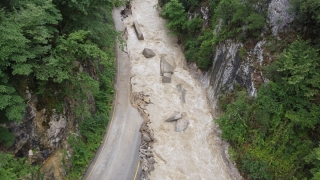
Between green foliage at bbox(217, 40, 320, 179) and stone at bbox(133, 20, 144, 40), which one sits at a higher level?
stone at bbox(133, 20, 144, 40)

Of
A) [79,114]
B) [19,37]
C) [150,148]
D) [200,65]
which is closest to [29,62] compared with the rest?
[19,37]

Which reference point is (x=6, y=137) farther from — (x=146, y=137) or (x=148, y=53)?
(x=148, y=53)

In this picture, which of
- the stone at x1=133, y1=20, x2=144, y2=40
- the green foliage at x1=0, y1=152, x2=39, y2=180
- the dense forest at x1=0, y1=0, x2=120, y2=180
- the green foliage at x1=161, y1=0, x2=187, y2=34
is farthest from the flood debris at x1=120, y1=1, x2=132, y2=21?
the green foliage at x1=0, y1=152, x2=39, y2=180

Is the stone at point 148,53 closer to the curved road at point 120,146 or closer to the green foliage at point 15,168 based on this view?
the curved road at point 120,146

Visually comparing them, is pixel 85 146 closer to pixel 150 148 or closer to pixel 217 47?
pixel 150 148

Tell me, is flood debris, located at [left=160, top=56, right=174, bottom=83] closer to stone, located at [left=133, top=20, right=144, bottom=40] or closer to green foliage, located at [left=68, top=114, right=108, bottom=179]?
stone, located at [left=133, top=20, right=144, bottom=40]

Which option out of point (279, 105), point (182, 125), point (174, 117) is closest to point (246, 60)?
point (279, 105)

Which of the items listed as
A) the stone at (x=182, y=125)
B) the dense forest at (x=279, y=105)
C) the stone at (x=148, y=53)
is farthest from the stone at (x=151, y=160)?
the stone at (x=148, y=53)
